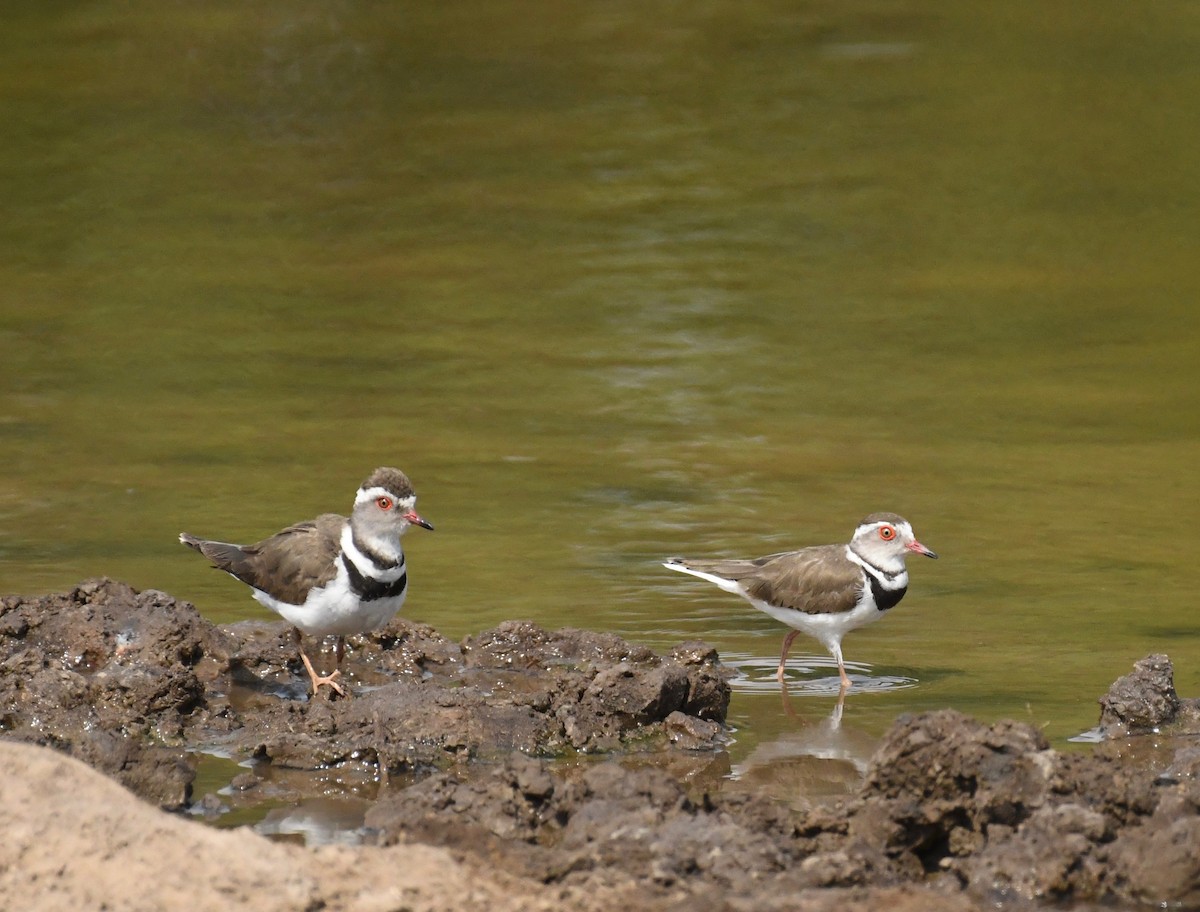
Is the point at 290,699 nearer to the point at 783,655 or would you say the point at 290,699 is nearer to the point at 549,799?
the point at 549,799

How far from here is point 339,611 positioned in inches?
362

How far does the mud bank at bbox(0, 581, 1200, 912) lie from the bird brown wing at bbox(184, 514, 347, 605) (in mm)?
499

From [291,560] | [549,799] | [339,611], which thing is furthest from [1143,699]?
[291,560]

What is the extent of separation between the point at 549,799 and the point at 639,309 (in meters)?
12.9

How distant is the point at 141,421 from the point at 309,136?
35.5 ft

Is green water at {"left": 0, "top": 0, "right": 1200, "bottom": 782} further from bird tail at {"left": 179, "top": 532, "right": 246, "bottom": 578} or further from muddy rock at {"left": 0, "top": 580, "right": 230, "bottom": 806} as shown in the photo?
muddy rock at {"left": 0, "top": 580, "right": 230, "bottom": 806}

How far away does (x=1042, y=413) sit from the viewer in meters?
16.8

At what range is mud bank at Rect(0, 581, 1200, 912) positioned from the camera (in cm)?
621

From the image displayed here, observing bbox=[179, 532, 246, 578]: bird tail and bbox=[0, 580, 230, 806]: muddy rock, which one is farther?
bbox=[179, 532, 246, 578]: bird tail

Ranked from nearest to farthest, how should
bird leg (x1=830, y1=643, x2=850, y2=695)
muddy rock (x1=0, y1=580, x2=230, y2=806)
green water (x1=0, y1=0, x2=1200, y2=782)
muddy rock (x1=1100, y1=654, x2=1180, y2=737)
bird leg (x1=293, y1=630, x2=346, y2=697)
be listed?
1. muddy rock (x1=0, y1=580, x2=230, y2=806)
2. muddy rock (x1=1100, y1=654, x2=1180, y2=737)
3. bird leg (x1=293, y1=630, x2=346, y2=697)
4. bird leg (x1=830, y1=643, x2=850, y2=695)
5. green water (x1=0, y1=0, x2=1200, y2=782)

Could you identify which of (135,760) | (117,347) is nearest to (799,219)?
(117,347)

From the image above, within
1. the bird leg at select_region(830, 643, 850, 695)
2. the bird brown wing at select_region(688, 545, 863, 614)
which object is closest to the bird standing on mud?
the bird brown wing at select_region(688, 545, 863, 614)

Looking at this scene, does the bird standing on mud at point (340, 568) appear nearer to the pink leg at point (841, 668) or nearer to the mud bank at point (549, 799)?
the mud bank at point (549, 799)

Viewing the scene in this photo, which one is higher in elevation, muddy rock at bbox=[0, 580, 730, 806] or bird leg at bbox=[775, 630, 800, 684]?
muddy rock at bbox=[0, 580, 730, 806]
